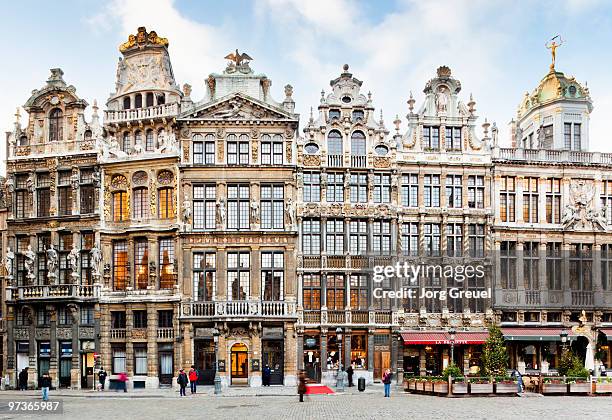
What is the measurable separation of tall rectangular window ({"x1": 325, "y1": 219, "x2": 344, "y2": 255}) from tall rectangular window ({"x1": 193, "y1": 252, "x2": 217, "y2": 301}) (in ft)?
23.6

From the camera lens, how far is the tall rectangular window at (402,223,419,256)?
55250 millimetres

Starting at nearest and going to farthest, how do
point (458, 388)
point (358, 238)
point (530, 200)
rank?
1. point (458, 388)
2. point (358, 238)
3. point (530, 200)

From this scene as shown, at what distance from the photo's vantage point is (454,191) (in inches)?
2205

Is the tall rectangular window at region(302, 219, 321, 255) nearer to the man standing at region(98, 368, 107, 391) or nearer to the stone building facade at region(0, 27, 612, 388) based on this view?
the stone building facade at region(0, 27, 612, 388)

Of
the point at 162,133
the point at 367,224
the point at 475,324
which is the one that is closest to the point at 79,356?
the point at 162,133

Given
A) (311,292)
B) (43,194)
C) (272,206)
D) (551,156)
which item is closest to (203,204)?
(272,206)

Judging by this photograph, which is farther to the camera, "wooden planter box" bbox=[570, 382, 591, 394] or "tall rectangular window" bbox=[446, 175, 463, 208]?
"tall rectangular window" bbox=[446, 175, 463, 208]

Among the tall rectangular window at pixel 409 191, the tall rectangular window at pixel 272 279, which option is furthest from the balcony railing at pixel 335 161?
the tall rectangular window at pixel 272 279

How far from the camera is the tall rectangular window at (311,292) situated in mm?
54219

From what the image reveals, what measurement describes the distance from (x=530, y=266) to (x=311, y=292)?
1460 centimetres

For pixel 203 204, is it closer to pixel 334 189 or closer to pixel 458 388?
pixel 334 189

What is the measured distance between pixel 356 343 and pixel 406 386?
25.6 feet

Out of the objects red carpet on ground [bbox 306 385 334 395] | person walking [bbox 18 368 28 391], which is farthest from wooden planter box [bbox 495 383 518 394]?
person walking [bbox 18 368 28 391]

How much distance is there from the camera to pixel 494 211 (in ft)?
184
